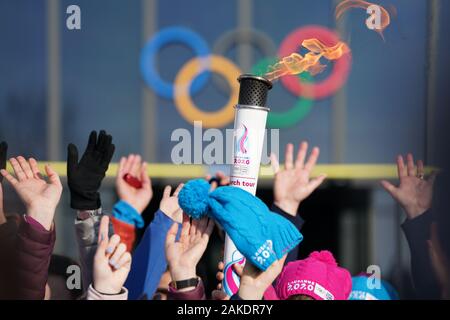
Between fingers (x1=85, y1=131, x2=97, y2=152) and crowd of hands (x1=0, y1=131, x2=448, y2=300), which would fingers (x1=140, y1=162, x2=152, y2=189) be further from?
fingers (x1=85, y1=131, x2=97, y2=152)

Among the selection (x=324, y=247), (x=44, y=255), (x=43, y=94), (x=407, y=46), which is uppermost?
(x=407, y=46)

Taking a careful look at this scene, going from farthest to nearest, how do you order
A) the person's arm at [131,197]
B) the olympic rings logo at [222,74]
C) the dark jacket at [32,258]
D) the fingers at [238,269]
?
the olympic rings logo at [222,74] < the person's arm at [131,197] < the dark jacket at [32,258] < the fingers at [238,269]

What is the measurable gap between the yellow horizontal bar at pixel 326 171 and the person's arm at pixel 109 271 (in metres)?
1.02

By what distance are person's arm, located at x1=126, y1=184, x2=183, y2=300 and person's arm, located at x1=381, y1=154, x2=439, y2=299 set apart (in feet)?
2.60

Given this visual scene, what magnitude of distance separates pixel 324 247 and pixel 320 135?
491 mm

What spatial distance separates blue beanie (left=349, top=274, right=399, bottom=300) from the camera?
88.4 inches

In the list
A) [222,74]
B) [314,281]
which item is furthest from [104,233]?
[222,74]

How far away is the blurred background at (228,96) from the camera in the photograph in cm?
266

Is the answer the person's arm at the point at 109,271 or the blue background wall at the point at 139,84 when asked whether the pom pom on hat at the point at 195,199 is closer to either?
the person's arm at the point at 109,271

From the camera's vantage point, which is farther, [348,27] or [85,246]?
[348,27]

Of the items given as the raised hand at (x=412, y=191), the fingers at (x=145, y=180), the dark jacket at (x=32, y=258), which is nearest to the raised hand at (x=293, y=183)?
the raised hand at (x=412, y=191)
